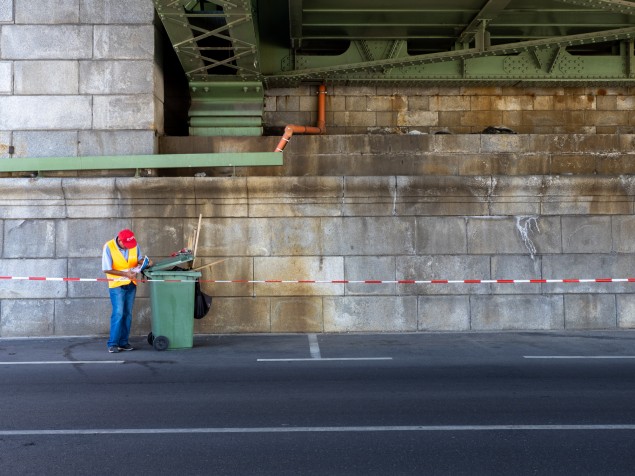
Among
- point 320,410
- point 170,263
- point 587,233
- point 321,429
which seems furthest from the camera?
point 587,233

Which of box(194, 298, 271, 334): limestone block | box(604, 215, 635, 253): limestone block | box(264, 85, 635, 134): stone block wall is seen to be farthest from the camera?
box(264, 85, 635, 134): stone block wall

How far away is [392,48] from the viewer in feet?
45.0

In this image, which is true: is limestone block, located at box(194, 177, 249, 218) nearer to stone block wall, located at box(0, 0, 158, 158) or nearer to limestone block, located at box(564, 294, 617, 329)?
stone block wall, located at box(0, 0, 158, 158)

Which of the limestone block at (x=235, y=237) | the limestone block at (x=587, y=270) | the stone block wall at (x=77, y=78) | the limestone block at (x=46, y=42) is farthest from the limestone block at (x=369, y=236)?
the limestone block at (x=46, y=42)

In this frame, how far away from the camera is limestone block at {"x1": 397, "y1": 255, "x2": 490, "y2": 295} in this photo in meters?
12.3

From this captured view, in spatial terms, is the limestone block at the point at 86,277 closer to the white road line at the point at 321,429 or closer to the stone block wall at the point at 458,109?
the stone block wall at the point at 458,109

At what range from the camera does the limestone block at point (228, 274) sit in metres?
12.1

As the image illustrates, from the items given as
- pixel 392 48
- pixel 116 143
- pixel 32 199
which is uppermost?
pixel 392 48

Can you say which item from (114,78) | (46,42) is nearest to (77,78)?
(114,78)

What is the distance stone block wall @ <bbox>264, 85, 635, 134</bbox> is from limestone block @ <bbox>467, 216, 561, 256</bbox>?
3.11 metres

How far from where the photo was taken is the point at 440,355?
384 inches

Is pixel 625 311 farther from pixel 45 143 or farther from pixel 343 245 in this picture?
pixel 45 143

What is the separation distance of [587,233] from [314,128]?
551 centimetres

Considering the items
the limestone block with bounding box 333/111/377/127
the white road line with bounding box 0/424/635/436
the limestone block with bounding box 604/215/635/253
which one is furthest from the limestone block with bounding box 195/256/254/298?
the limestone block with bounding box 604/215/635/253
